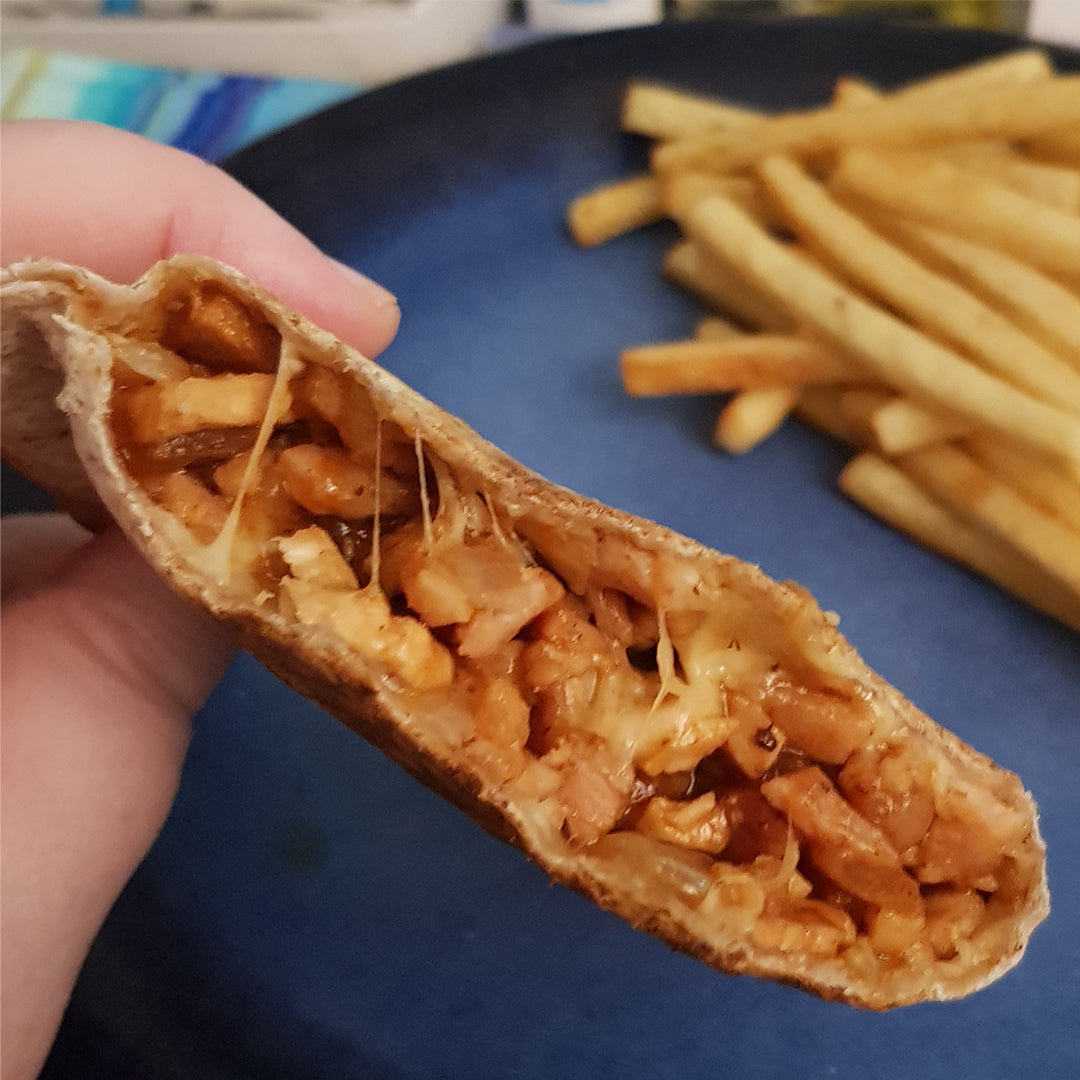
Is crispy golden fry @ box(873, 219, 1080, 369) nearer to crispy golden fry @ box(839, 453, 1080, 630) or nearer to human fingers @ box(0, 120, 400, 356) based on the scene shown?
crispy golden fry @ box(839, 453, 1080, 630)

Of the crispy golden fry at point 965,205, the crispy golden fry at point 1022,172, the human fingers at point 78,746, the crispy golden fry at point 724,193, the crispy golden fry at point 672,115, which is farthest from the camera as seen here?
the crispy golden fry at point 672,115

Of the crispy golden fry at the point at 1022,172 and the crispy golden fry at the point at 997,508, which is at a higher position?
the crispy golden fry at the point at 1022,172

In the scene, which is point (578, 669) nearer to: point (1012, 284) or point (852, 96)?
point (1012, 284)

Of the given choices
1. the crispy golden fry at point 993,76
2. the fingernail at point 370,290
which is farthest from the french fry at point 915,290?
the fingernail at point 370,290

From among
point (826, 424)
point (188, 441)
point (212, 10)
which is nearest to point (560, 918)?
point (188, 441)

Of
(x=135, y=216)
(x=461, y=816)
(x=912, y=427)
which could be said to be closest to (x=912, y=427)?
(x=912, y=427)

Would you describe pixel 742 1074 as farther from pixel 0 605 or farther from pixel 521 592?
pixel 0 605

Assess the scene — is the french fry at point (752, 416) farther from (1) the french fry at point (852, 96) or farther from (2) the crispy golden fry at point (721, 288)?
(1) the french fry at point (852, 96)

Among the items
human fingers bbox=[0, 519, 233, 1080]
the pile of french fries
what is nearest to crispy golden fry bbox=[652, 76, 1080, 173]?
the pile of french fries
